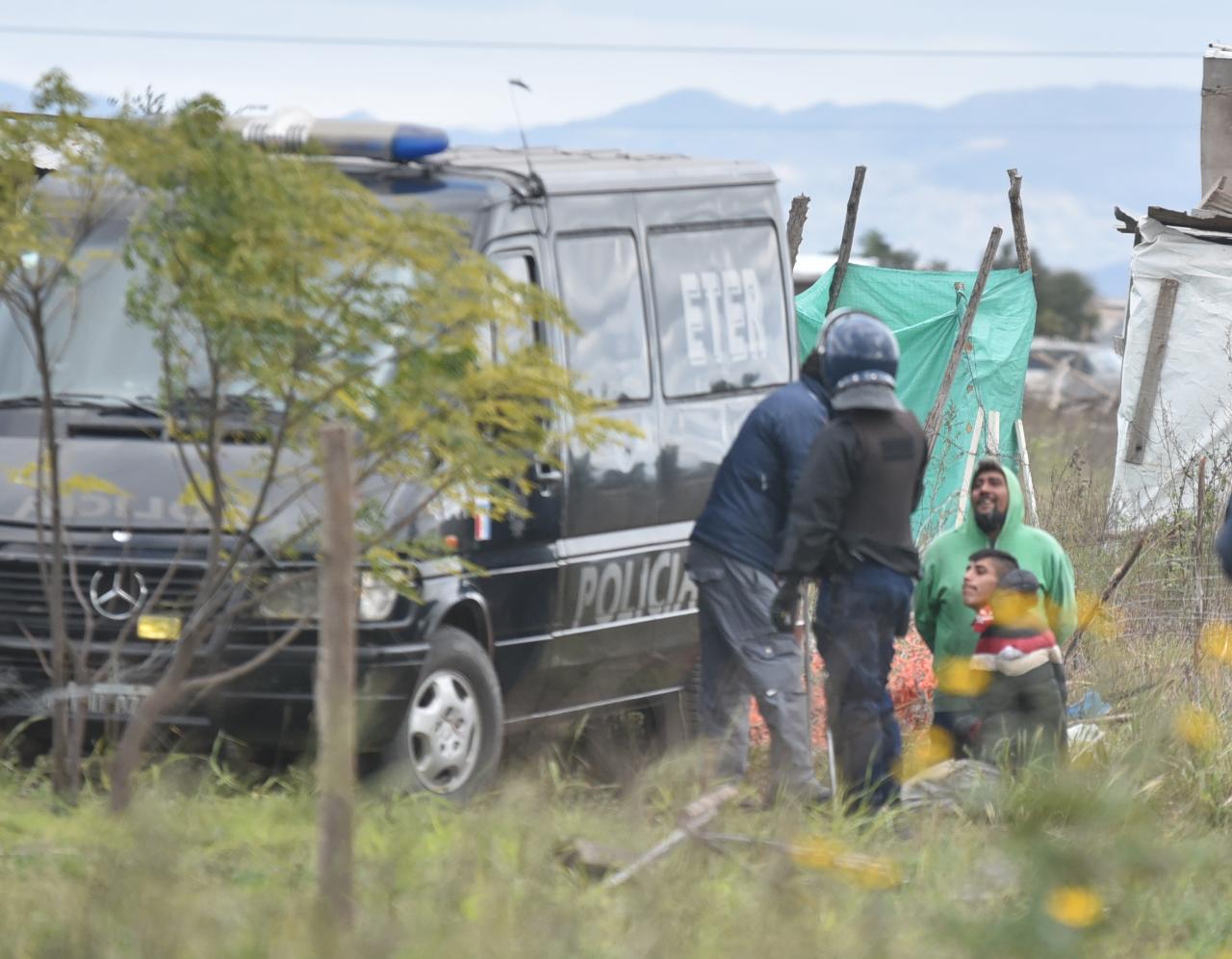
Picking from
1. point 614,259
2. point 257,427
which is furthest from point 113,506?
point 614,259

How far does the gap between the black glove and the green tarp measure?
18.0ft

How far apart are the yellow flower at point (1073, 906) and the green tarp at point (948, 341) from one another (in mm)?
8532

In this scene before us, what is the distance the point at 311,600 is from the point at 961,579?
2.62 metres

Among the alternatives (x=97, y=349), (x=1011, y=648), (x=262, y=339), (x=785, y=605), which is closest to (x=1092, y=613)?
(x=1011, y=648)

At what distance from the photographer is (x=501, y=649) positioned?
739 centimetres

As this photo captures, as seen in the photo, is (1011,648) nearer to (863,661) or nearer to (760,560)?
(863,661)

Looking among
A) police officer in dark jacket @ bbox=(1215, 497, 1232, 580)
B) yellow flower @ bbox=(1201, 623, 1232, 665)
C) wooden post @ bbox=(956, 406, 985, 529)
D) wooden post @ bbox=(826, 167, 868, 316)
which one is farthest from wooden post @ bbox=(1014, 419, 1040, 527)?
police officer in dark jacket @ bbox=(1215, 497, 1232, 580)

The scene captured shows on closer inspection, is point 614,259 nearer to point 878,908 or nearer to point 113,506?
point 113,506

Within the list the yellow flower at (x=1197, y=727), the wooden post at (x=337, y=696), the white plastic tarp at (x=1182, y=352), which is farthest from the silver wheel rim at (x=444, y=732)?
the white plastic tarp at (x=1182, y=352)

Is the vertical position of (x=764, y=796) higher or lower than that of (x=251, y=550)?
lower

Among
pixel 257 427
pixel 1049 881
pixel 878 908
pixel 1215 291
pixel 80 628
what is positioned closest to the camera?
pixel 1049 881

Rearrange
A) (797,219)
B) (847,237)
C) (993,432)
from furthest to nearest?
(993,432) < (847,237) < (797,219)

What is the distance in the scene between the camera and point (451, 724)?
23.0 feet

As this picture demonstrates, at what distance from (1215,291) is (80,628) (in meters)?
9.91
